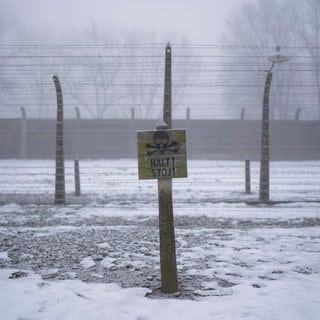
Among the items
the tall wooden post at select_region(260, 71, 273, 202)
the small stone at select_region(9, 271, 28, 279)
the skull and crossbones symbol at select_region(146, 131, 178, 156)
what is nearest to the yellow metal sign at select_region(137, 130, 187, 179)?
the skull and crossbones symbol at select_region(146, 131, 178, 156)

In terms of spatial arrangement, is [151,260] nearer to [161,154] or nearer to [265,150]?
[161,154]

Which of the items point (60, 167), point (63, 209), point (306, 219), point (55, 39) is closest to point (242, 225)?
point (306, 219)

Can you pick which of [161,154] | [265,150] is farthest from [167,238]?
[265,150]

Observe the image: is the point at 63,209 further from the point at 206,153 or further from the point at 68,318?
the point at 206,153

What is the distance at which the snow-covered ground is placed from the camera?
2812mm

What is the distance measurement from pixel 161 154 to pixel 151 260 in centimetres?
165

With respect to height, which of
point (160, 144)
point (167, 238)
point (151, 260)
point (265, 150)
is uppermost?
point (160, 144)

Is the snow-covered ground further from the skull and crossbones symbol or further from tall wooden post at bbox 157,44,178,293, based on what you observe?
the skull and crossbones symbol

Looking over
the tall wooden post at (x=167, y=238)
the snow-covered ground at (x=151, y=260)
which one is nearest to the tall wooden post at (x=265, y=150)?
the snow-covered ground at (x=151, y=260)

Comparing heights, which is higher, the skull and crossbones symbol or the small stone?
the skull and crossbones symbol

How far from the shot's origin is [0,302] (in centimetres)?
292

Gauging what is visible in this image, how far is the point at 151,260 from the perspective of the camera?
13.1ft

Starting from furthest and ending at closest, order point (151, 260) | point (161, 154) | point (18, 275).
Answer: point (151, 260) → point (18, 275) → point (161, 154)

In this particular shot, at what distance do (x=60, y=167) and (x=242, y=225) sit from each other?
4334 millimetres
